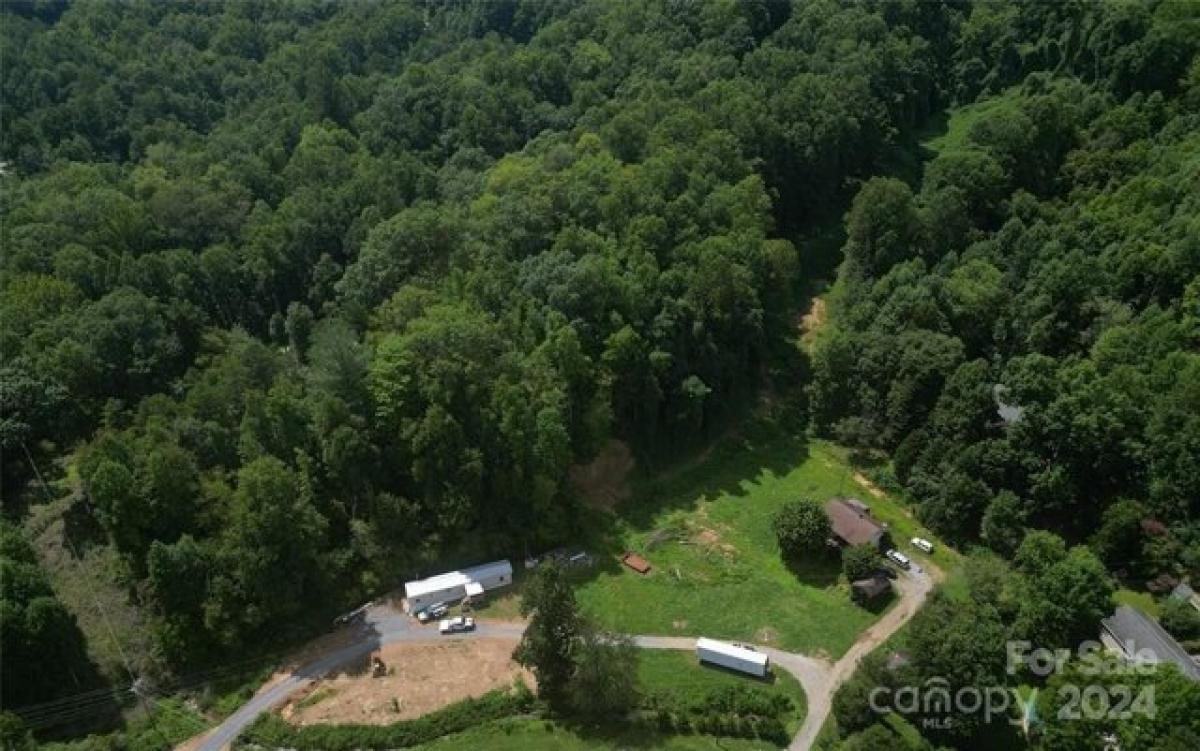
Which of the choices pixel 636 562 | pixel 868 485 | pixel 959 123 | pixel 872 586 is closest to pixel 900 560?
pixel 872 586

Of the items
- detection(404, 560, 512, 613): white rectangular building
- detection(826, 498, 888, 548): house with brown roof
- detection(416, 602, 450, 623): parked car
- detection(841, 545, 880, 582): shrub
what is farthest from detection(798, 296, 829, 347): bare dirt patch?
detection(416, 602, 450, 623): parked car

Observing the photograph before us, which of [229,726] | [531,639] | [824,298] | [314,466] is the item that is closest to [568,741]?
[531,639]

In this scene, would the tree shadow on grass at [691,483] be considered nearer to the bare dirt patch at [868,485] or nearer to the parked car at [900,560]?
the bare dirt patch at [868,485]

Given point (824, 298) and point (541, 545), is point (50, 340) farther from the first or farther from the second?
point (824, 298)

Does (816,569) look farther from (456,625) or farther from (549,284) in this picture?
(549,284)

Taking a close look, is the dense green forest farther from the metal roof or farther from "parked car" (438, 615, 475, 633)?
the metal roof

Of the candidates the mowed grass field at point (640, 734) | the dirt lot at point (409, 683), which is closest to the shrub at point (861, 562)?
the mowed grass field at point (640, 734)

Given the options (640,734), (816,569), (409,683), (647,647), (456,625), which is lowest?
(640,734)
